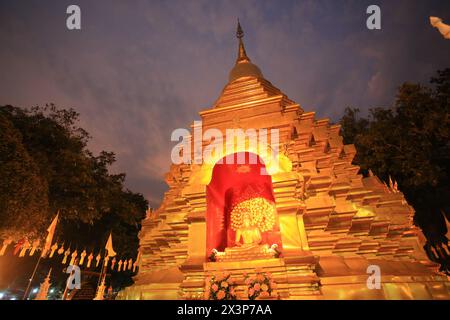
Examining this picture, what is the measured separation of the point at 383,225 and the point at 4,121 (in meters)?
13.3

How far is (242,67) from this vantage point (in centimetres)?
1214

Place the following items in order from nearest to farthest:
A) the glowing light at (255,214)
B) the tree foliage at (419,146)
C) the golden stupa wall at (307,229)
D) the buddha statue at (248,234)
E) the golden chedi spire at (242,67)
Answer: the golden stupa wall at (307,229), the buddha statue at (248,234), the glowing light at (255,214), the golden chedi spire at (242,67), the tree foliage at (419,146)

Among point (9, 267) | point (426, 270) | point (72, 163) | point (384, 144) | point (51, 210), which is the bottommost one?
point (426, 270)

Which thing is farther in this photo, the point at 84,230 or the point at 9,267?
the point at 84,230

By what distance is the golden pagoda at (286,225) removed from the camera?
580 centimetres

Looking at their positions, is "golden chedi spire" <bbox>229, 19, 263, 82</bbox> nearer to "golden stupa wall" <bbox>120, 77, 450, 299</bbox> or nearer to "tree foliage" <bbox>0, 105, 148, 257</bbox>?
"golden stupa wall" <bbox>120, 77, 450, 299</bbox>

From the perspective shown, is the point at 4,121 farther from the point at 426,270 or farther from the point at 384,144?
the point at 384,144

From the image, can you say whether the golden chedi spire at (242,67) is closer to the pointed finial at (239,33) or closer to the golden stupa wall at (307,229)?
the pointed finial at (239,33)

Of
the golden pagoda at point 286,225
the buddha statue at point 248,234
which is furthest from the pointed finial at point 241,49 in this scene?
the buddha statue at point 248,234

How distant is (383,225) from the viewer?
7492 millimetres

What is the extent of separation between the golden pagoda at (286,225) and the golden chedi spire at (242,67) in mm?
2086
